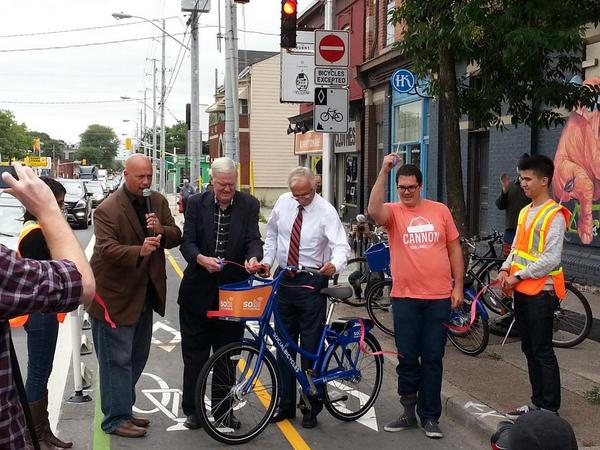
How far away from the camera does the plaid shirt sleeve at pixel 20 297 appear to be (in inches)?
78.2

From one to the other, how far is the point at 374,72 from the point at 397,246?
17.4 m

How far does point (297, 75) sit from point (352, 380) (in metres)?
7.68

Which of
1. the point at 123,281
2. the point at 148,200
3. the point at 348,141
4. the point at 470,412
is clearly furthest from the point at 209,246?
the point at 348,141

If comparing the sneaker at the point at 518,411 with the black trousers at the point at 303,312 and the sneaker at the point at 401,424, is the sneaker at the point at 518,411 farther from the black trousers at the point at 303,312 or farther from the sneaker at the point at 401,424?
the black trousers at the point at 303,312

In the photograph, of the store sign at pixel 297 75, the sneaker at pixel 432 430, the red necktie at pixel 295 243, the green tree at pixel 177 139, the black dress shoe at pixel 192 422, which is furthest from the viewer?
the green tree at pixel 177 139

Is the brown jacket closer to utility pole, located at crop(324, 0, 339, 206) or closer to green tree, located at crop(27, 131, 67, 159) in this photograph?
utility pole, located at crop(324, 0, 339, 206)

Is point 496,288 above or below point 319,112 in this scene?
below

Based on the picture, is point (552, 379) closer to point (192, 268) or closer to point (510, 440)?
point (192, 268)

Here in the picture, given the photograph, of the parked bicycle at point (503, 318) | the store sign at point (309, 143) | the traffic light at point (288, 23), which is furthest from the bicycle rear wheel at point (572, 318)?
the store sign at point (309, 143)

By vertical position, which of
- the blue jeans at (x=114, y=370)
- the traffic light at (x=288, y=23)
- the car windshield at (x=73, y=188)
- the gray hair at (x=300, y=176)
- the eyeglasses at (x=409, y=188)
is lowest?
the blue jeans at (x=114, y=370)

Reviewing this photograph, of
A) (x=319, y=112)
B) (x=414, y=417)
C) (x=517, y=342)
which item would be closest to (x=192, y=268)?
(x=414, y=417)

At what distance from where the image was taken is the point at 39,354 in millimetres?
5066

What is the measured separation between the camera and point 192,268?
5.55 m

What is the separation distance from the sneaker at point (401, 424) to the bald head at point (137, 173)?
2.61 metres
